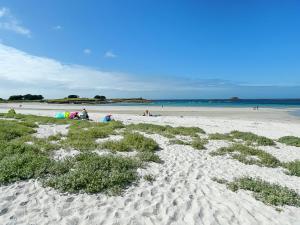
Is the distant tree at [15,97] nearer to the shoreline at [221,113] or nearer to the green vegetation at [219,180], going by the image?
the shoreline at [221,113]

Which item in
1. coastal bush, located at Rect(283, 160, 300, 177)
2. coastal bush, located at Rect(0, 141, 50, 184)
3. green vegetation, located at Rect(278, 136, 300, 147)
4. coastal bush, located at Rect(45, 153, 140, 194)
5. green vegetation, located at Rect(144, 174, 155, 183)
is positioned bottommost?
green vegetation, located at Rect(278, 136, 300, 147)

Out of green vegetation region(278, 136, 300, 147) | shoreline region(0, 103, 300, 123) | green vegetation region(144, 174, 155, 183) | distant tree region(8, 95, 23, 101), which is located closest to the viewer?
green vegetation region(144, 174, 155, 183)

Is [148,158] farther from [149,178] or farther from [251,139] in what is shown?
[251,139]

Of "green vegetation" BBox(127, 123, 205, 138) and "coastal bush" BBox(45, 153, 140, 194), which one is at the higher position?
"coastal bush" BBox(45, 153, 140, 194)

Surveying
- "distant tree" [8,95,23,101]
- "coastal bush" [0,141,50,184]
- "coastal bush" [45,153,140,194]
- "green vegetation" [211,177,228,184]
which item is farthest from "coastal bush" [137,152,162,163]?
"distant tree" [8,95,23,101]

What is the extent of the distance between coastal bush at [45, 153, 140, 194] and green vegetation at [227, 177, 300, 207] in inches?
135

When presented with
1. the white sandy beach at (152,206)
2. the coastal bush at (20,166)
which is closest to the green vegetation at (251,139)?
the white sandy beach at (152,206)

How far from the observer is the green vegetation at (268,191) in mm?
6219

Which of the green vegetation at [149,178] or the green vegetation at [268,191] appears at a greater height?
the green vegetation at [149,178]

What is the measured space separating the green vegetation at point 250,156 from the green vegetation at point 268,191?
2.69 m

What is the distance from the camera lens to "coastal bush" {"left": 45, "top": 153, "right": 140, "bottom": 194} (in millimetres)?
6492

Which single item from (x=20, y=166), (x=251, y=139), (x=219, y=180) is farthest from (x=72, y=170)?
(x=251, y=139)

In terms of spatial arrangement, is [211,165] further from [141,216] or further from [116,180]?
[141,216]

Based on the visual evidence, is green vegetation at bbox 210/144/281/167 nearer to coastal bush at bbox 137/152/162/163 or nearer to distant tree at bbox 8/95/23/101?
coastal bush at bbox 137/152/162/163
